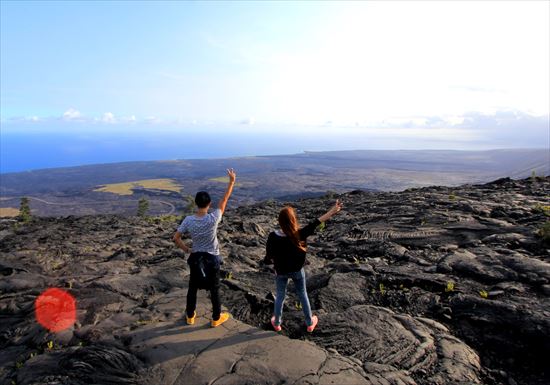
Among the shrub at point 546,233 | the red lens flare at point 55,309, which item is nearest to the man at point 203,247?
the red lens flare at point 55,309

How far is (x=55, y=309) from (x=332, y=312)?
8534 mm

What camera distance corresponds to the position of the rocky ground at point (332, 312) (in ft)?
23.5

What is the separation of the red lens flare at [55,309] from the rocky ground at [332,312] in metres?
0.26

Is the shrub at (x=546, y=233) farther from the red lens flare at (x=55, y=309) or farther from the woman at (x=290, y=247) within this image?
the red lens flare at (x=55, y=309)

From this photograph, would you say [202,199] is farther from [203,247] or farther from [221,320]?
[221,320]

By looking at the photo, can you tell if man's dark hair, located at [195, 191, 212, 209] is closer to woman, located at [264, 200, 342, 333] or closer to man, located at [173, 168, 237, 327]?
man, located at [173, 168, 237, 327]

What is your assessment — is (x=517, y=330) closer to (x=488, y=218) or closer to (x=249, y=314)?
(x=249, y=314)

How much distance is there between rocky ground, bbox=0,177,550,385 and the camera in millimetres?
7164

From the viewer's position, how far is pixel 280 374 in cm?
669

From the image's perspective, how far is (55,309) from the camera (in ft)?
35.3

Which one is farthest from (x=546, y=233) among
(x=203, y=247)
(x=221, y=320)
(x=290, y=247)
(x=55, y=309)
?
(x=55, y=309)

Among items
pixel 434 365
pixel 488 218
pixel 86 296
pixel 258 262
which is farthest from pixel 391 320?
pixel 488 218

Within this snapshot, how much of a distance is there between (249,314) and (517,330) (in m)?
6.70

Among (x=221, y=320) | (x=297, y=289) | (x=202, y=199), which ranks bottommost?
(x=221, y=320)
